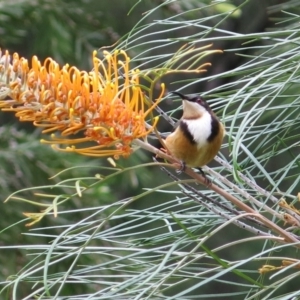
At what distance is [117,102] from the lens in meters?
0.61

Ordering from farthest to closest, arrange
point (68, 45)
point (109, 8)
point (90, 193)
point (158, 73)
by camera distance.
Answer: point (109, 8)
point (68, 45)
point (90, 193)
point (158, 73)

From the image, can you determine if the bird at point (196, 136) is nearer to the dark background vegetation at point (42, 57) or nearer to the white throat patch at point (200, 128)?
the white throat patch at point (200, 128)

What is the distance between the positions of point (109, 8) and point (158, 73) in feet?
7.47

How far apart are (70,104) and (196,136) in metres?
0.21

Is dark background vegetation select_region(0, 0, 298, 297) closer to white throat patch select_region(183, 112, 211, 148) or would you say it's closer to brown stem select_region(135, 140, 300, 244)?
white throat patch select_region(183, 112, 211, 148)

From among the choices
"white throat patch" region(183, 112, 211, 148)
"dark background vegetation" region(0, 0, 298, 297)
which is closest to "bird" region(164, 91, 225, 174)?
"white throat patch" region(183, 112, 211, 148)

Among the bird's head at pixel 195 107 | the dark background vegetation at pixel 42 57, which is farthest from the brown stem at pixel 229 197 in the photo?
the dark background vegetation at pixel 42 57

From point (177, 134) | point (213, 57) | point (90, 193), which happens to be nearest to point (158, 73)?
point (177, 134)

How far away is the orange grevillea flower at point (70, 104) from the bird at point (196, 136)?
0.28ft

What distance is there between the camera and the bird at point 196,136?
2.31 feet

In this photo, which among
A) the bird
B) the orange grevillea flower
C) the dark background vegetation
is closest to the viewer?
the orange grevillea flower

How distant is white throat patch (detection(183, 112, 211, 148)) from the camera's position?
0.74m

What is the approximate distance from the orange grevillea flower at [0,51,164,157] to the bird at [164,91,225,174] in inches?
3.4

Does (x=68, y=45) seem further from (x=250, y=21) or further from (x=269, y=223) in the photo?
(x=269, y=223)
